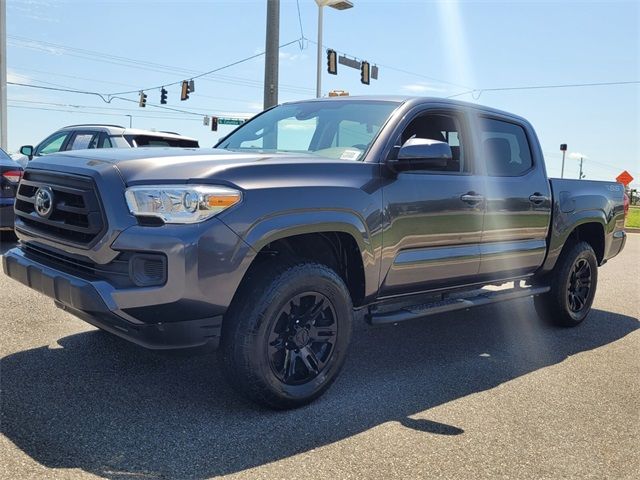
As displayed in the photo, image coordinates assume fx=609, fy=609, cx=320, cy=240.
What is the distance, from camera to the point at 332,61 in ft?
68.7

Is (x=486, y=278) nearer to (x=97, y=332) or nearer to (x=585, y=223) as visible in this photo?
(x=585, y=223)

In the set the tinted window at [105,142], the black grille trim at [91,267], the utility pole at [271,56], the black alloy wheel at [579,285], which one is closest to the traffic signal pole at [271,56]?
the utility pole at [271,56]

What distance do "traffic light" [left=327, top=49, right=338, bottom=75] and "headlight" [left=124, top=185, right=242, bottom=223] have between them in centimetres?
1871

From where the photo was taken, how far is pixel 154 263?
2.99 metres

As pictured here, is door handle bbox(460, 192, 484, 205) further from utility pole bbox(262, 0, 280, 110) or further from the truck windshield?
utility pole bbox(262, 0, 280, 110)

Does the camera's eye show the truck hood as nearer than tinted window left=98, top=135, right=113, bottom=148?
Yes

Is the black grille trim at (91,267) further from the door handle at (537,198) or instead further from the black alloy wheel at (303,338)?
the door handle at (537,198)

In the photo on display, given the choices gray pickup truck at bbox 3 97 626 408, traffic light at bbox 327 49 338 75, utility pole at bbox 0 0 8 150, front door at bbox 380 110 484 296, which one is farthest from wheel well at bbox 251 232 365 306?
utility pole at bbox 0 0 8 150

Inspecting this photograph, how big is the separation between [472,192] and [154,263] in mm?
2477

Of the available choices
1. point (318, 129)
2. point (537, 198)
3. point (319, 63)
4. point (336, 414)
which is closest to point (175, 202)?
point (336, 414)

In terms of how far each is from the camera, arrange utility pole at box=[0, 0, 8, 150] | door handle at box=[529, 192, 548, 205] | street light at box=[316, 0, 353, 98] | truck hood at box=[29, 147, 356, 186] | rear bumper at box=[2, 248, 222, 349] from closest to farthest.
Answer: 1. rear bumper at box=[2, 248, 222, 349]
2. truck hood at box=[29, 147, 356, 186]
3. door handle at box=[529, 192, 548, 205]
4. street light at box=[316, 0, 353, 98]
5. utility pole at box=[0, 0, 8, 150]

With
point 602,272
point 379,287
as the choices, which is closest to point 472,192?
point 379,287

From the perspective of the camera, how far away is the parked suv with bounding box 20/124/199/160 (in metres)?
9.33

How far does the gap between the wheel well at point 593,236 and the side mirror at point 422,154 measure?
2742 millimetres
